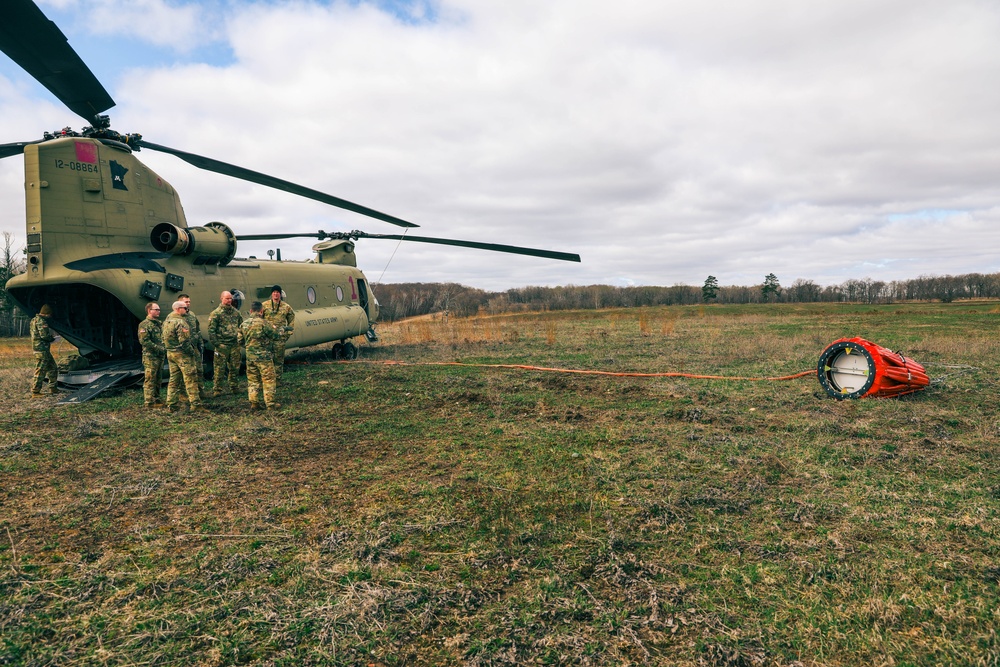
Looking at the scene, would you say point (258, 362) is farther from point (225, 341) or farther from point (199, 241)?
point (199, 241)

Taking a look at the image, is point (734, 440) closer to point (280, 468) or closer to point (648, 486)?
point (648, 486)

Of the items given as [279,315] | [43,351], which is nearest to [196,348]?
[279,315]

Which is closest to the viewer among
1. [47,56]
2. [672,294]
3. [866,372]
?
[47,56]

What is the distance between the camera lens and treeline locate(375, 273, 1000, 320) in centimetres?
7206

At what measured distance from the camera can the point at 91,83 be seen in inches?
296

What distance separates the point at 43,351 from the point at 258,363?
505cm

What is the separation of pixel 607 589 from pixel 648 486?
6.06 feet

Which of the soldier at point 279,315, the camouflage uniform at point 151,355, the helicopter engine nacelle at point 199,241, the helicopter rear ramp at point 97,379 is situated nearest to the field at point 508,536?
the camouflage uniform at point 151,355

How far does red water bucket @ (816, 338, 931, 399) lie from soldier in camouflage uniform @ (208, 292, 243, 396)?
1081 centimetres

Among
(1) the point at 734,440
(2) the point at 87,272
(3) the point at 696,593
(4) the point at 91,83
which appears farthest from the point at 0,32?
(1) the point at 734,440

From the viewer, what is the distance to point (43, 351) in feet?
33.3

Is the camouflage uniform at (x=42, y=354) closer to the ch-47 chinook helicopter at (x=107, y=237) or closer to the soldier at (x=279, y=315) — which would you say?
the ch-47 chinook helicopter at (x=107, y=237)

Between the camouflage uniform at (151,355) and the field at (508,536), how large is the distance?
102cm

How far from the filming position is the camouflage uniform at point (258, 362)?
873 centimetres
